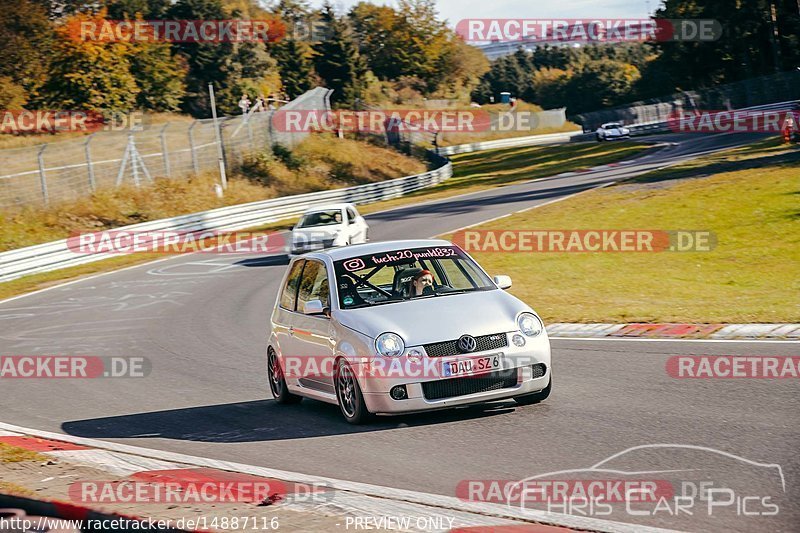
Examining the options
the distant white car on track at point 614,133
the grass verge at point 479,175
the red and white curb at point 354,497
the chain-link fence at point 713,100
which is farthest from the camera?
the chain-link fence at point 713,100

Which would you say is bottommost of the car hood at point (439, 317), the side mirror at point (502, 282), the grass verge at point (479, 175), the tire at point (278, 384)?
the grass verge at point (479, 175)

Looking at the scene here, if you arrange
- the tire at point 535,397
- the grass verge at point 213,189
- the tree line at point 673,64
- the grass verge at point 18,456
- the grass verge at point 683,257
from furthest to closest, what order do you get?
the tree line at point 673,64
the grass verge at point 213,189
the grass verge at point 683,257
the tire at point 535,397
the grass verge at point 18,456

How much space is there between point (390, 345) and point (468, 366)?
0.68 m

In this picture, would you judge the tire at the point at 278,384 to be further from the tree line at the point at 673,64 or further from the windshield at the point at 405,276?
the tree line at the point at 673,64

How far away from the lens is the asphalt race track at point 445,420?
692 cm

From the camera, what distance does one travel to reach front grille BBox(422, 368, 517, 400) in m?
8.63

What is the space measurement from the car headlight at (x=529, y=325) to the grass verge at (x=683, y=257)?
5652mm

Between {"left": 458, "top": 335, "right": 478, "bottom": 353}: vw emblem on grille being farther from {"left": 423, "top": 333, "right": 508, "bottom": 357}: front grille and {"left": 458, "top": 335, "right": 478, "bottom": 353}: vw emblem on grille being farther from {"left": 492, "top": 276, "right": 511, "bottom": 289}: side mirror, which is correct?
{"left": 492, "top": 276, "right": 511, "bottom": 289}: side mirror

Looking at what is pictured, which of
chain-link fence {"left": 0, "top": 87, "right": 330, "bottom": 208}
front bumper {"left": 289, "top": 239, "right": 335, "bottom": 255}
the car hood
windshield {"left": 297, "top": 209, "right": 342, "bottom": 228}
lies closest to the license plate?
the car hood

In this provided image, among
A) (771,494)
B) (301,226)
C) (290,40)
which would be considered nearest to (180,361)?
(771,494)

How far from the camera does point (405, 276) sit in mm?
10062

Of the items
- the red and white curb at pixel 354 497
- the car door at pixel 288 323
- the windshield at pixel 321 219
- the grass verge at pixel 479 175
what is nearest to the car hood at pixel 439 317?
the car door at pixel 288 323

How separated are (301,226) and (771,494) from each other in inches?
892

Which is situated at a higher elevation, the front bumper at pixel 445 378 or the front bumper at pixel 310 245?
the front bumper at pixel 445 378
